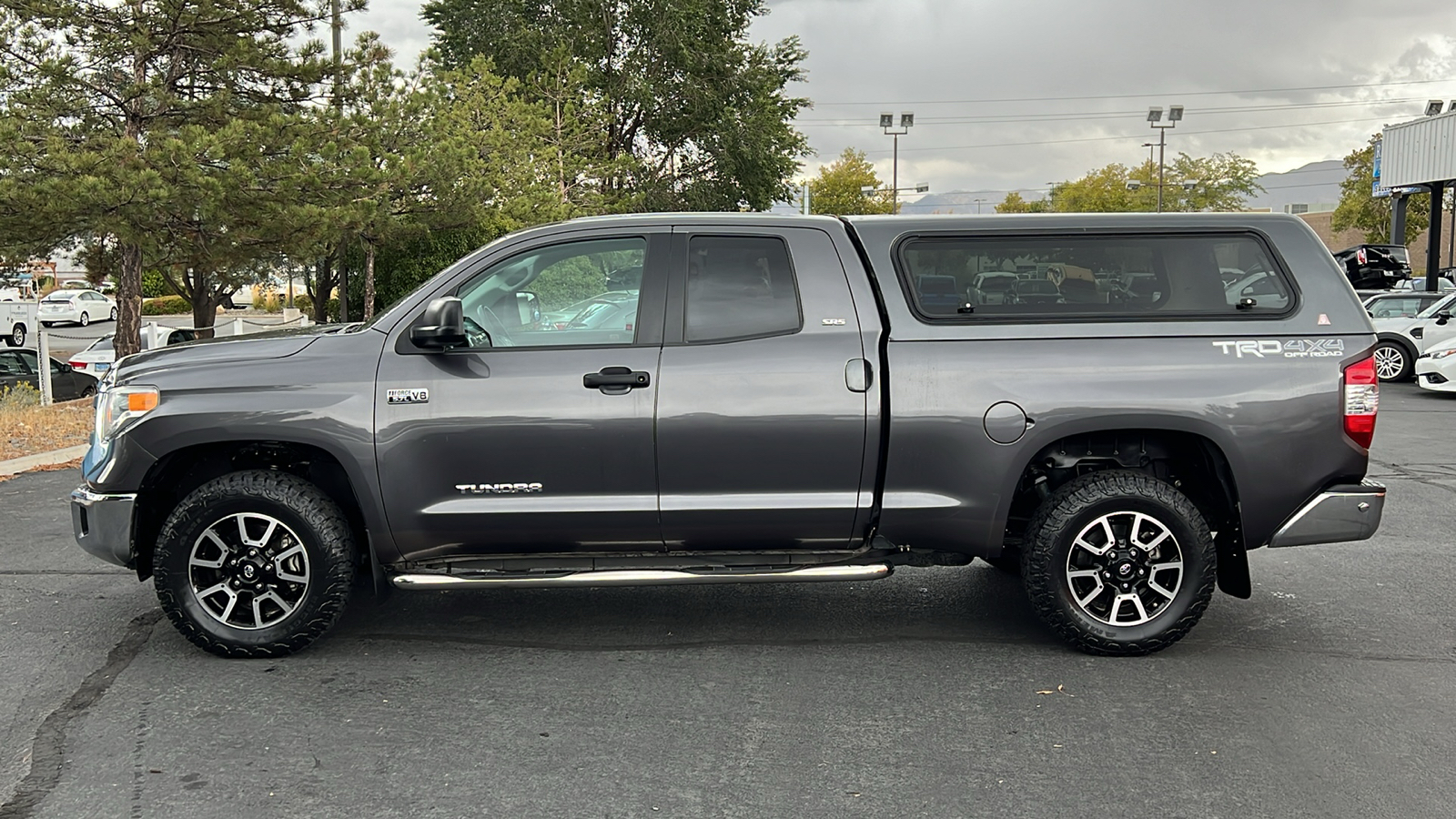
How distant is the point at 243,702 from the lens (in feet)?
15.9

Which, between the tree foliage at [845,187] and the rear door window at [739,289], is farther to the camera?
the tree foliage at [845,187]

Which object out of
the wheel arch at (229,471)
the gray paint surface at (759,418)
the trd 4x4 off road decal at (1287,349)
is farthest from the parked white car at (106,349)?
the trd 4x4 off road decal at (1287,349)

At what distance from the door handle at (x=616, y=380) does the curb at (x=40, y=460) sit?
755 cm

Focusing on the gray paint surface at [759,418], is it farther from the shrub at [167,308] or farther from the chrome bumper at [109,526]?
the shrub at [167,308]

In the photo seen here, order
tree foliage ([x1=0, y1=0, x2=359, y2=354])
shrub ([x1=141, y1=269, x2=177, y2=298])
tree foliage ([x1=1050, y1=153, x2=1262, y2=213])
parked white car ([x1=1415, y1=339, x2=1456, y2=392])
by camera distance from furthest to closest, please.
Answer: tree foliage ([x1=1050, y1=153, x2=1262, y2=213]) < shrub ([x1=141, y1=269, x2=177, y2=298]) < parked white car ([x1=1415, y1=339, x2=1456, y2=392]) < tree foliage ([x1=0, y1=0, x2=359, y2=354])

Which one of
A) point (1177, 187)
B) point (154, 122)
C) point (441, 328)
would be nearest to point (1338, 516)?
point (441, 328)

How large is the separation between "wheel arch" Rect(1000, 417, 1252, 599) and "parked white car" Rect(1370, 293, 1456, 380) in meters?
15.4

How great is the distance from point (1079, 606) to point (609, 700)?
2109mm

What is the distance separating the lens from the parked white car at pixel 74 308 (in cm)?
5100

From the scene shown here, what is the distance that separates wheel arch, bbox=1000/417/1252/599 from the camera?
531 cm

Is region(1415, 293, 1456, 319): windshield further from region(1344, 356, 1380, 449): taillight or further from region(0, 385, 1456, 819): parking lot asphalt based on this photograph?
region(1344, 356, 1380, 449): taillight

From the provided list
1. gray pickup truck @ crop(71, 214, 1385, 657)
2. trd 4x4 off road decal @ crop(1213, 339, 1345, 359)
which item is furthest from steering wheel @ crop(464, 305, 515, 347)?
trd 4x4 off road decal @ crop(1213, 339, 1345, 359)

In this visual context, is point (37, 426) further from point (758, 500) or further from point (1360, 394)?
point (1360, 394)

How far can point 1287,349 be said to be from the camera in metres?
5.31
